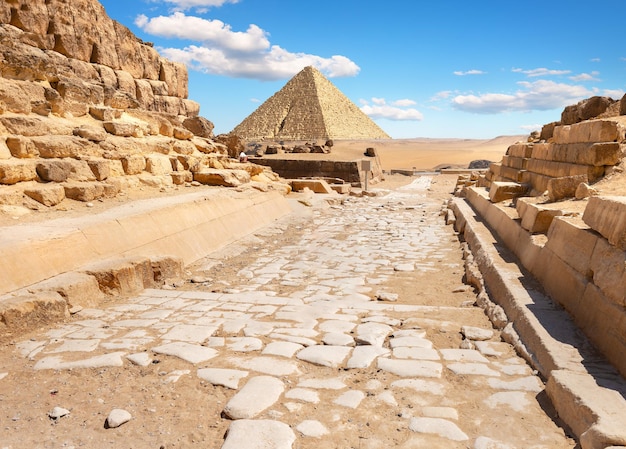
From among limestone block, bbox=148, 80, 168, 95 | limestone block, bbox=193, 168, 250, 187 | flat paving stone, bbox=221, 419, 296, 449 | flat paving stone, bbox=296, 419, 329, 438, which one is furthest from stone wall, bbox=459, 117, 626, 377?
limestone block, bbox=148, 80, 168, 95

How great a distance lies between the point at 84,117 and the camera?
8.40 m

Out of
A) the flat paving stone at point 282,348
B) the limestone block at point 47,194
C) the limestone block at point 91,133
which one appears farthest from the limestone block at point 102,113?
the flat paving stone at point 282,348

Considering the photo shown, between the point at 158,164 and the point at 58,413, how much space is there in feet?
23.5

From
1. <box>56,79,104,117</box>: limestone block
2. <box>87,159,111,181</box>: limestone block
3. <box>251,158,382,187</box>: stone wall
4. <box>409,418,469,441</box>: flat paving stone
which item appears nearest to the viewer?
<box>409,418,469,441</box>: flat paving stone

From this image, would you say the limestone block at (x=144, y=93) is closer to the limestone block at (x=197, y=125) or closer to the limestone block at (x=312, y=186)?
the limestone block at (x=197, y=125)

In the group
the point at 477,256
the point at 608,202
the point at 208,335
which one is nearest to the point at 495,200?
the point at 477,256

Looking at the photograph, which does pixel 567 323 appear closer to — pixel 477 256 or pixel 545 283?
pixel 545 283

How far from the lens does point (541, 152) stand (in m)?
8.88

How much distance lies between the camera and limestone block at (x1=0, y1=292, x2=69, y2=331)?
3455 mm

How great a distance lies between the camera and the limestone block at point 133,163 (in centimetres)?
809

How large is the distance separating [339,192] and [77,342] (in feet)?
46.6

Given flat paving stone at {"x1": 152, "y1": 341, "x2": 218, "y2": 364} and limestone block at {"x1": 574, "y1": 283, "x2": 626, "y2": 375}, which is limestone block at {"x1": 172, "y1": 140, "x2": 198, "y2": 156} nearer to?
flat paving stone at {"x1": 152, "y1": 341, "x2": 218, "y2": 364}

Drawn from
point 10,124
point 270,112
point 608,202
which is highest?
point 270,112

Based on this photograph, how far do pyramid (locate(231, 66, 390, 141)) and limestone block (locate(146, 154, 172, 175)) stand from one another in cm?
7520
